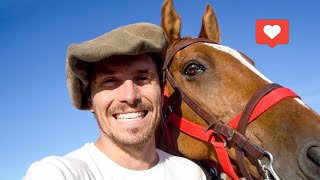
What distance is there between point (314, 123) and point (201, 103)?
3.47 ft

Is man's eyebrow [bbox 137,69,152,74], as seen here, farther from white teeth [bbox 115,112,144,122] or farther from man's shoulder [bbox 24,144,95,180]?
man's shoulder [bbox 24,144,95,180]

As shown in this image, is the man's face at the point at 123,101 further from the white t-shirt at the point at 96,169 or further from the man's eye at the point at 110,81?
the white t-shirt at the point at 96,169

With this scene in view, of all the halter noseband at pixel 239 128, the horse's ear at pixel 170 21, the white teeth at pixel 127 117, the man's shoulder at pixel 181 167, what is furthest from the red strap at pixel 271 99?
the horse's ear at pixel 170 21

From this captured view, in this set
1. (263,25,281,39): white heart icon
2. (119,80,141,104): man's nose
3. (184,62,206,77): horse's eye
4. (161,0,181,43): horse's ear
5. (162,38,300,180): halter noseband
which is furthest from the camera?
(263,25,281,39): white heart icon

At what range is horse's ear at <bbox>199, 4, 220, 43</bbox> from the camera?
15.6ft

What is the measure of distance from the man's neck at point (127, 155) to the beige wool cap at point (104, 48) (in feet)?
1.48

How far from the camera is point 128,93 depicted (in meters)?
2.97

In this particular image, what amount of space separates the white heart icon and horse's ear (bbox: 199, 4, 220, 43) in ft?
12.3

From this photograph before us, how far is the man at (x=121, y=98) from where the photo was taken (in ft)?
9.47

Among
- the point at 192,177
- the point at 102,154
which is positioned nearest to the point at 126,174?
the point at 102,154

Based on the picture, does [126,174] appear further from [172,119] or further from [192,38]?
[192,38]

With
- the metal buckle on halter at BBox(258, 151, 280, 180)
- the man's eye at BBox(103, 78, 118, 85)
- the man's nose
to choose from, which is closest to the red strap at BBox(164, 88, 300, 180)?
the metal buckle on halter at BBox(258, 151, 280, 180)

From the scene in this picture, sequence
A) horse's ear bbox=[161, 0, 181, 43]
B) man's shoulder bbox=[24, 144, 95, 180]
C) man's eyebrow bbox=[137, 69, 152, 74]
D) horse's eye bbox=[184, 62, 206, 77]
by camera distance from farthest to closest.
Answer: horse's ear bbox=[161, 0, 181, 43] < horse's eye bbox=[184, 62, 206, 77] < man's eyebrow bbox=[137, 69, 152, 74] < man's shoulder bbox=[24, 144, 95, 180]

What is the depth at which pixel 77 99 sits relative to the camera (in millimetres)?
3246
